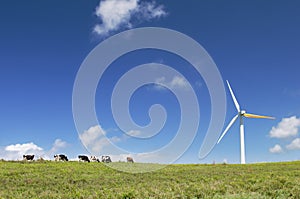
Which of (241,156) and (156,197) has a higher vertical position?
(241,156)

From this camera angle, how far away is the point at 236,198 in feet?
46.4

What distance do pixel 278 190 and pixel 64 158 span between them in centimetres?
3451

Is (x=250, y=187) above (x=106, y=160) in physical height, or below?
below

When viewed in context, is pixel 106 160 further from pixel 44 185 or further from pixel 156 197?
pixel 156 197

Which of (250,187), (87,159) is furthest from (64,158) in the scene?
(250,187)

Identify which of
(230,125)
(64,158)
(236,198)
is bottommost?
(236,198)

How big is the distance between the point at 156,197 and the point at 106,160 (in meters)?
34.5

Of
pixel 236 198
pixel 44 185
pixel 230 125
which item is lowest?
pixel 236 198

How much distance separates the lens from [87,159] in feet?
158

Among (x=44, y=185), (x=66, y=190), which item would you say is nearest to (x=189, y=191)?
(x=66, y=190)

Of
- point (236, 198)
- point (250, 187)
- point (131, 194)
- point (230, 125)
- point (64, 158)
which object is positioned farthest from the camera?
point (230, 125)

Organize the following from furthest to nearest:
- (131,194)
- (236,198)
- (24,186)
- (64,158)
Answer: (64,158)
(24,186)
(131,194)
(236,198)

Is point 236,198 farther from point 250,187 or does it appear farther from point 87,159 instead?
point 87,159

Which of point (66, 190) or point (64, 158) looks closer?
point (66, 190)
